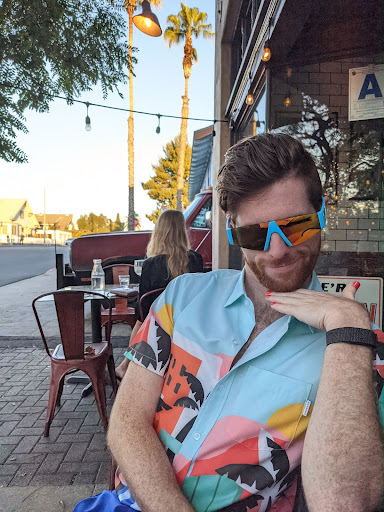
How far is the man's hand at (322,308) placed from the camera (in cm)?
111

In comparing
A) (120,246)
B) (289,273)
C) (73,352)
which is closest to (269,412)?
(289,273)

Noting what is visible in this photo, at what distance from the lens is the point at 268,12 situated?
327 centimetres

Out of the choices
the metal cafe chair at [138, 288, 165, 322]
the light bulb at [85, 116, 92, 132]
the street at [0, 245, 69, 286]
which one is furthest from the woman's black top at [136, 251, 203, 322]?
the street at [0, 245, 69, 286]

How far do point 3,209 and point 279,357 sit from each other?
9012cm

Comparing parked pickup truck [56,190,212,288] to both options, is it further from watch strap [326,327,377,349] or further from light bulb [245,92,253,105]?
watch strap [326,327,377,349]

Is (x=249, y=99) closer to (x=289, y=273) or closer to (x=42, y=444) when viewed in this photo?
(x=289, y=273)

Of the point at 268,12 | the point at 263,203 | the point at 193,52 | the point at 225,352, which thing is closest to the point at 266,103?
the point at 268,12

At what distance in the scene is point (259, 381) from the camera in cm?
119

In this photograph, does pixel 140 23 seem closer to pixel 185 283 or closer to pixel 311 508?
pixel 185 283

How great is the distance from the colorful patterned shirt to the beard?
0.30 ft

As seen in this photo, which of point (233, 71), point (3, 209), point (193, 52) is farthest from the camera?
point (3, 209)

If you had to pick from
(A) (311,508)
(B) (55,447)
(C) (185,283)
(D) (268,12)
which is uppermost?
(D) (268,12)

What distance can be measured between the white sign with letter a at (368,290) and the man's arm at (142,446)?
2.11 m

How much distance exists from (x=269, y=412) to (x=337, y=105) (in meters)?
2.94
